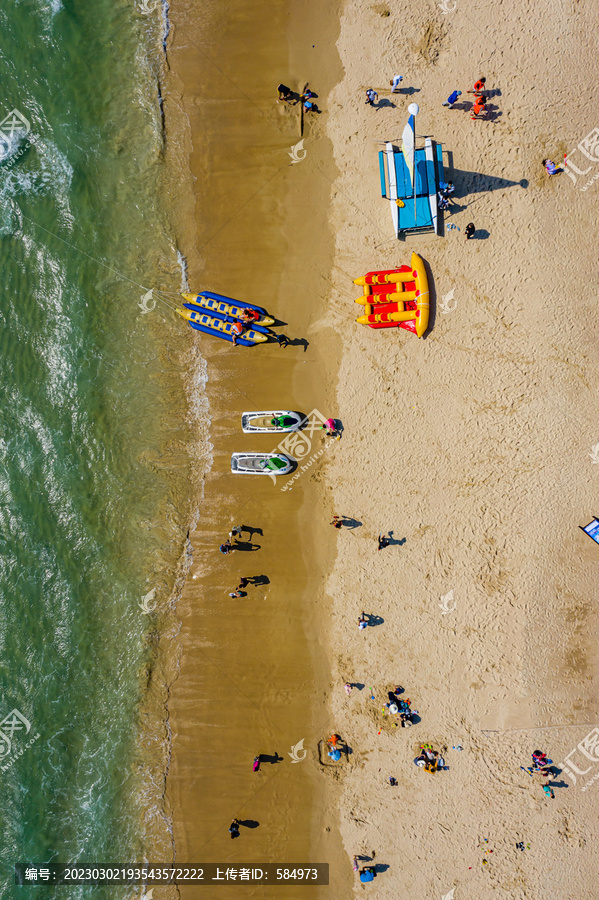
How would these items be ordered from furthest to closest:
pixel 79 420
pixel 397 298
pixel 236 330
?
pixel 79 420 → pixel 236 330 → pixel 397 298

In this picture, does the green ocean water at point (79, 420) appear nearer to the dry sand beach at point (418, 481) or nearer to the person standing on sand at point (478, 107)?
the dry sand beach at point (418, 481)

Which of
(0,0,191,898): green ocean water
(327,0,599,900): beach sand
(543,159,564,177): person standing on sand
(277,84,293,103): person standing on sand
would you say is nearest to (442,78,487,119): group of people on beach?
(327,0,599,900): beach sand

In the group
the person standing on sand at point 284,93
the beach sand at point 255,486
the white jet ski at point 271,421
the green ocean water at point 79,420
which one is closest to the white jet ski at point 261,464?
the beach sand at point 255,486

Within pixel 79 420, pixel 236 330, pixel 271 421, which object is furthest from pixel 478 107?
pixel 79 420

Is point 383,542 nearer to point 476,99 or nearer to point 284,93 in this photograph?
point 476,99

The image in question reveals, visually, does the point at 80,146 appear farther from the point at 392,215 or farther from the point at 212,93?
the point at 392,215

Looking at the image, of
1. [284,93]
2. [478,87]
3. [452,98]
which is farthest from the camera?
[284,93]

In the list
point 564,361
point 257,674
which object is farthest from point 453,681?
point 564,361
